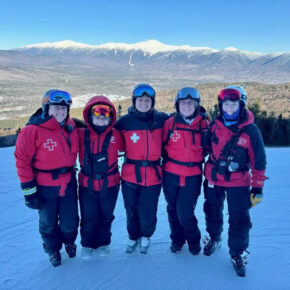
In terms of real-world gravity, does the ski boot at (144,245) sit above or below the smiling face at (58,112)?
below

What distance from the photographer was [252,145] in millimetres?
2324

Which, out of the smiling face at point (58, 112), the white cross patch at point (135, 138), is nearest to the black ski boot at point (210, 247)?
the white cross patch at point (135, 138)

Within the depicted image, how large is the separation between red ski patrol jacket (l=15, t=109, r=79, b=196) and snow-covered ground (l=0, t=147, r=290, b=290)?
81 cm

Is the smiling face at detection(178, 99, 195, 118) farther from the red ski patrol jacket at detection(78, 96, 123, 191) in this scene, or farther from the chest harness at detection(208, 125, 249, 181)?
the red ski patrol jacket at detection(78, 96, 123, 191)

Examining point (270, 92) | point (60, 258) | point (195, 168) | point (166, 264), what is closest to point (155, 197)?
point (195, 168)

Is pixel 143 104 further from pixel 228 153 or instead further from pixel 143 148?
pixel 228 153

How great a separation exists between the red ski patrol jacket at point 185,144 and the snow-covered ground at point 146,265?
0.86 m

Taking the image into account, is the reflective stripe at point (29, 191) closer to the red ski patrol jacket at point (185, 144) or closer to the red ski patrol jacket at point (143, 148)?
the red ski patrol jacket at point (143, 148)

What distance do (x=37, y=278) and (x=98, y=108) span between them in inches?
67.0

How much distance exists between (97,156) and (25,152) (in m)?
0.65

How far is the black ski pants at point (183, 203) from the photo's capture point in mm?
2531

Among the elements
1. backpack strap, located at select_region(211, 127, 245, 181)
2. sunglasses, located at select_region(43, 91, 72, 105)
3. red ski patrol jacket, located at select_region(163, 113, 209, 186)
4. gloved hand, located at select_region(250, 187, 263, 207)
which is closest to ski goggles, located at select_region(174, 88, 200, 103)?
red ski patrol jacket, located at select_region(163, 113, 209, 186)

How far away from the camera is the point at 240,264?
2.41 meters

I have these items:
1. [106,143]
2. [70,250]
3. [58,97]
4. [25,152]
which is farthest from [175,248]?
[58,97]
